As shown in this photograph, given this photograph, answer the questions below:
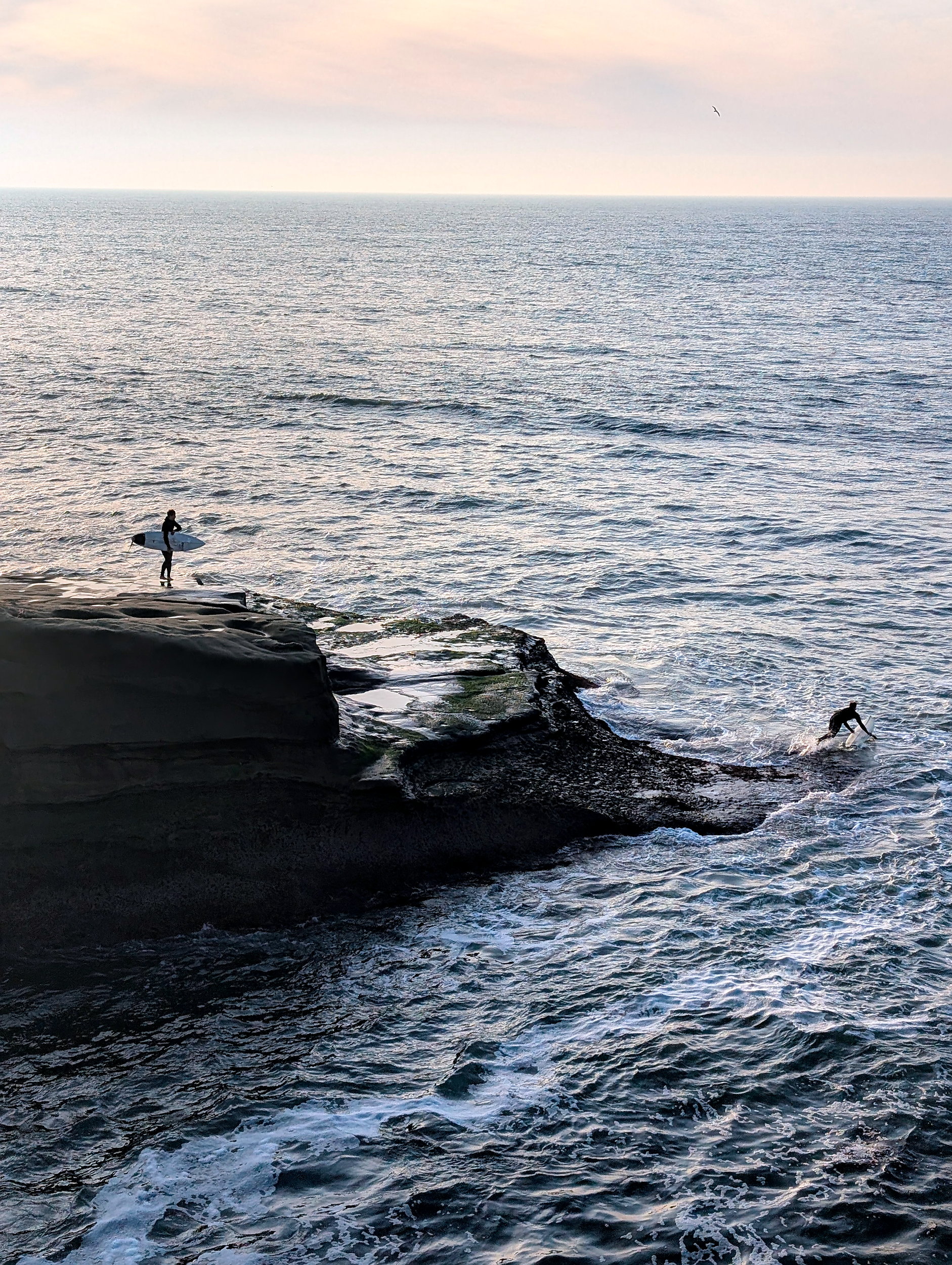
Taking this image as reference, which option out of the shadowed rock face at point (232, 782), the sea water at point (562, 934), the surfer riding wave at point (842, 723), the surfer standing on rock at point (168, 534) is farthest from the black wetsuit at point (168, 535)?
the surfer riding wave at point (842, 723)

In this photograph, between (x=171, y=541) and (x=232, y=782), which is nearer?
(x=232, y=782)

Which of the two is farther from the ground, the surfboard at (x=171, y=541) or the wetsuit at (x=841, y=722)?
the surfboard at (x=171, y=541)

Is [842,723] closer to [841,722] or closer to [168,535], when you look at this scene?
[841,722]

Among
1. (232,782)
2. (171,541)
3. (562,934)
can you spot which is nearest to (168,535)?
(171,541)

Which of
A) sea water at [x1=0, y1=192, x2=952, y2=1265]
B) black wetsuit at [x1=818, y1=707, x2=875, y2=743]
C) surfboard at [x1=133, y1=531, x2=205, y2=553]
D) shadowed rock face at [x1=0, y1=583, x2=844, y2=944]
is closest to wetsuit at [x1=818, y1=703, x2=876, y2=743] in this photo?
black wetsuit at [x1=818, y1=707, x2=875, y2=743]

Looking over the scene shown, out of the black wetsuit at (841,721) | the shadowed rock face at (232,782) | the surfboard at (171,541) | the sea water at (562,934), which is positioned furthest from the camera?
the surfboard at (171,541)

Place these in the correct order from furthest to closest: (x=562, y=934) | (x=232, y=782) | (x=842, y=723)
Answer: (x=842, y=723) → (x=232, y=782) → (x=562, y=934)

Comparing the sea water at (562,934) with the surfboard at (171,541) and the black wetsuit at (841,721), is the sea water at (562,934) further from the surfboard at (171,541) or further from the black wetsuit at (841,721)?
the surfboard at (171,541)
